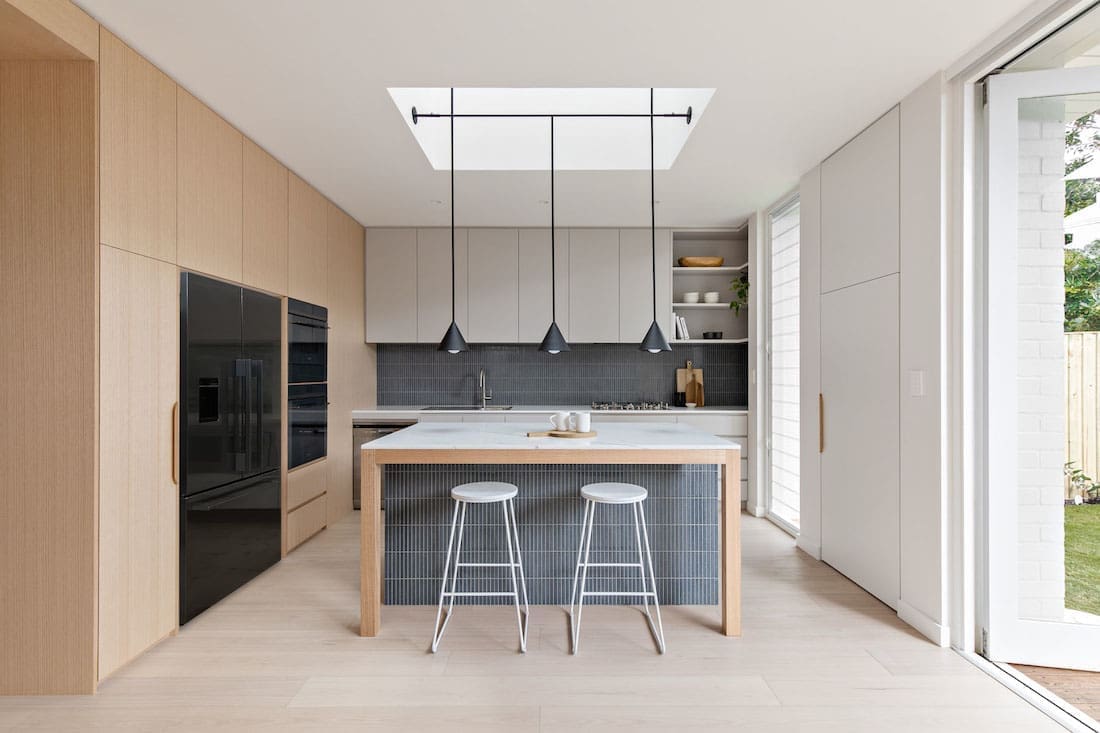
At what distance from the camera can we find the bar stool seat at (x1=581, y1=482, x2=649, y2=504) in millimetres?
2609

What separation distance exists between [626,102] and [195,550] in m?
3.34

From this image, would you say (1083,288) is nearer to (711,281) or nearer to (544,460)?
Result: (544,460)

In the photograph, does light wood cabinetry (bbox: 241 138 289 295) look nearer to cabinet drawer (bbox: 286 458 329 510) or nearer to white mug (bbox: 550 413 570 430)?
cabinet drawer (bbox: 286 458 329 510)

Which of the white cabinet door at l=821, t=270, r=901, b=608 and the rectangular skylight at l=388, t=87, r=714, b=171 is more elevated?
the rectangular skylight at l=388, t=87, r=714, b=171

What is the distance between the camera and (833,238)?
353cm

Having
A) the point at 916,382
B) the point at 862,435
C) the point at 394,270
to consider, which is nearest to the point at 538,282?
the point at 394,270

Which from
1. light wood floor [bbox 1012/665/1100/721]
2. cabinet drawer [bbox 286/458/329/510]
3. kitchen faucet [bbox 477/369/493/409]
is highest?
kitchen faucet [bbox 477/369/493/409]

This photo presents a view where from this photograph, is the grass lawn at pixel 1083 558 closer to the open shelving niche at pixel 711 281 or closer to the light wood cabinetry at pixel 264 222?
the open shelving niche at pixel 711 281

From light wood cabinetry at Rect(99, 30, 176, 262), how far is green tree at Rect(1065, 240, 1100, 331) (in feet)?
12.2

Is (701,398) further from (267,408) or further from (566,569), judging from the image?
(267,408)

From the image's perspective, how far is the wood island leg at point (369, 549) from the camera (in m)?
2.71

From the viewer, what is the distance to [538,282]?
5.35m

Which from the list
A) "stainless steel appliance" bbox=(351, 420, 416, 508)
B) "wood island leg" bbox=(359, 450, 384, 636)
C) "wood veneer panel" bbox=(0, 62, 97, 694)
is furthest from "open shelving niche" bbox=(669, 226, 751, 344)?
"wood veneer panel" bbox=(0, 62, 97, 694)

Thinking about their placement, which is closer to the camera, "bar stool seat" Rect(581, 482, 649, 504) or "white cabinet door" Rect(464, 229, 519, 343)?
"bar stool seat" Rect(581, 482, 649, 504)
